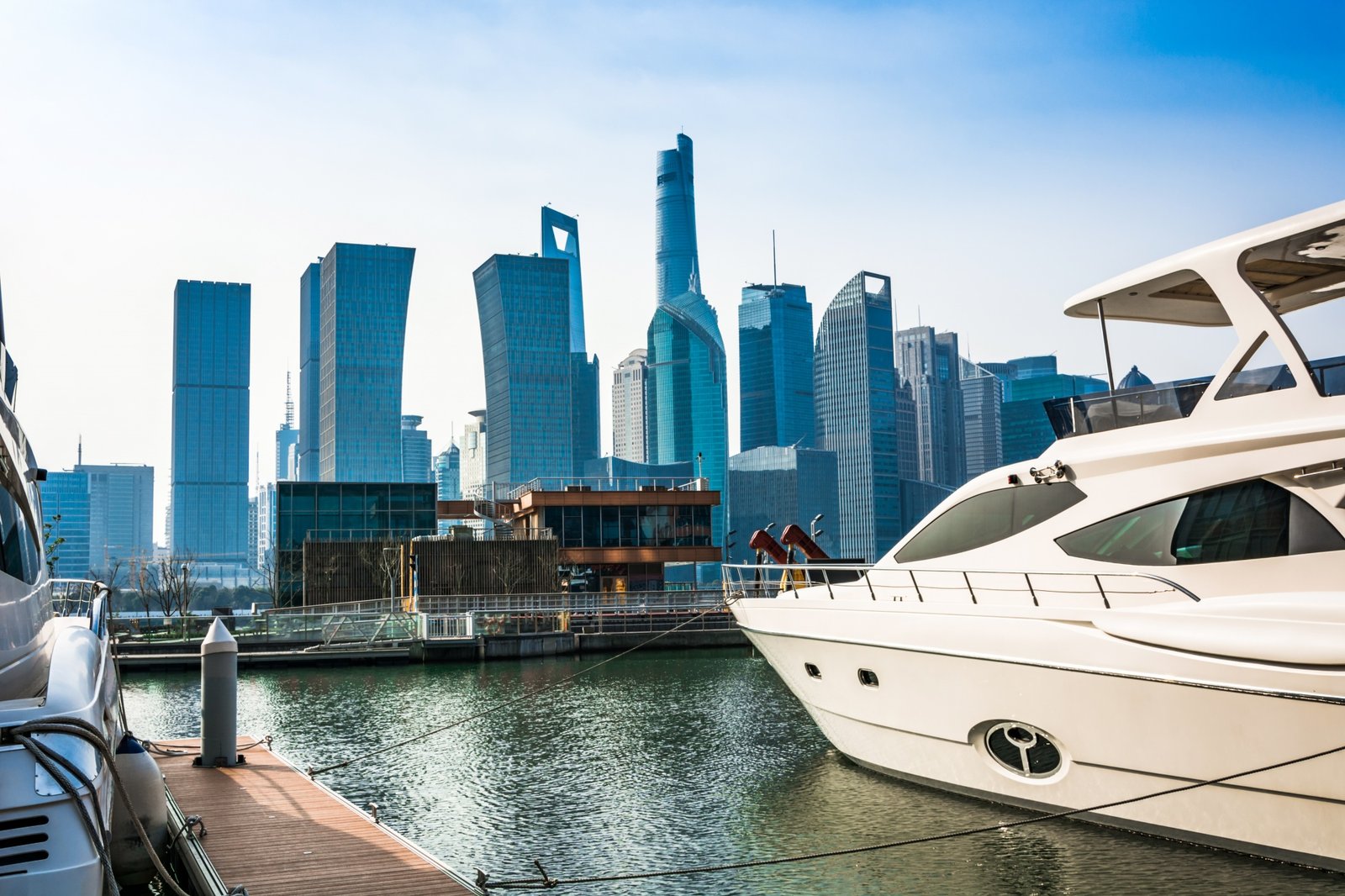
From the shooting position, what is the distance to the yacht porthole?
10.7 meters

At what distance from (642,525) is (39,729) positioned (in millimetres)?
51723

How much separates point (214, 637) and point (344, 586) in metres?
39.3

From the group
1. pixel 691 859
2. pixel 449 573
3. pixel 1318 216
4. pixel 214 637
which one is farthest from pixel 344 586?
pixel 1318 216

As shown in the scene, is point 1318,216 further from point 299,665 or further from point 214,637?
point 299,665

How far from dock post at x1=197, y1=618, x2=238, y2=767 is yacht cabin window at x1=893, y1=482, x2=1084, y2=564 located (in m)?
7.92

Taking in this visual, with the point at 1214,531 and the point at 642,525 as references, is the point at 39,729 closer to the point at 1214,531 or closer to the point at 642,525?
the point at 1214,531

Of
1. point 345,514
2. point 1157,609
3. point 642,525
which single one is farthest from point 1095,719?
point 345,514

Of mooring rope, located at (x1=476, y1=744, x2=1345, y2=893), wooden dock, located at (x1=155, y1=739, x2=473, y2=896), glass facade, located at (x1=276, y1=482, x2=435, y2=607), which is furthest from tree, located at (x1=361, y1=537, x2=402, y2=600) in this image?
mooring rope, located at (x1=476, y1=744, x2=1345, y2=893)

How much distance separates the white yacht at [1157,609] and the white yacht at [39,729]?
784 cm

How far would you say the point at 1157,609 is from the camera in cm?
984

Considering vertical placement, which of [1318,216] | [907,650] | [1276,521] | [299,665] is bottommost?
[299,665]

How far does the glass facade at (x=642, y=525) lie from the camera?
56344 mm

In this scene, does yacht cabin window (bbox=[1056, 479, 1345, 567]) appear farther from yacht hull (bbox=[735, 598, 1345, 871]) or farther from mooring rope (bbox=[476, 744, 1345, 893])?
mooring rope (bbox=[476, 744, 1345, 893])

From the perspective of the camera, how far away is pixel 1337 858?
343 inches
